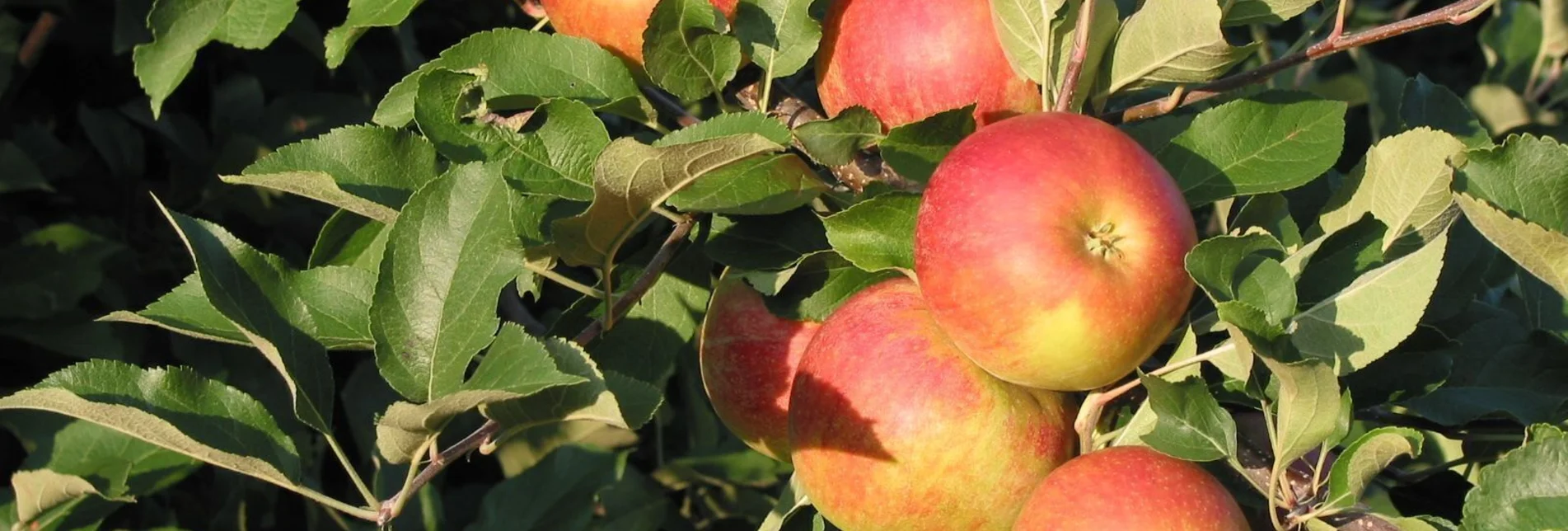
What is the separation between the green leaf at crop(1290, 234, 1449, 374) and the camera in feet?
2.83

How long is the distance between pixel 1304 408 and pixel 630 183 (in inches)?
17.7

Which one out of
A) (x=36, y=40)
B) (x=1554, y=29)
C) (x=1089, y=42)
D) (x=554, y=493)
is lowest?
(x=554, y=493)

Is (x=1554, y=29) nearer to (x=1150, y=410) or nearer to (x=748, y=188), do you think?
(x=1150, y=410)

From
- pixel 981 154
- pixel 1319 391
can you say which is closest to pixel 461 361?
pixel 981 154

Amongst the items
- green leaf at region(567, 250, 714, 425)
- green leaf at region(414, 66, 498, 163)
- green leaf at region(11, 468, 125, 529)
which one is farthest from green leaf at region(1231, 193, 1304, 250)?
green leaf at region(11, 468, 125, 529)

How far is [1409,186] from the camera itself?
933 mm

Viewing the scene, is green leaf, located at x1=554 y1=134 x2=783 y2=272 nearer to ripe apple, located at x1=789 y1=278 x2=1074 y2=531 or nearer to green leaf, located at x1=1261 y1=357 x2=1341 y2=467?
ripe apple, located at x1=789 y1=278 x2=1074 y2=531

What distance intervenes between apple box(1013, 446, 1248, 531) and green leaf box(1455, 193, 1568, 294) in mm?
231

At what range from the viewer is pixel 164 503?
5.83 feet

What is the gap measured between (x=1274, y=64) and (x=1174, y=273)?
0.21 m

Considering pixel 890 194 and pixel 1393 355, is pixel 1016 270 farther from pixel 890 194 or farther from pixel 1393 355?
pixel 1393 355

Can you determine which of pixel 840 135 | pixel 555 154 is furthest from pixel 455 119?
pixel 840 135

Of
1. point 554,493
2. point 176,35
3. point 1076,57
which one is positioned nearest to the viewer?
point 1076,57

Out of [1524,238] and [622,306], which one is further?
[622,306]
